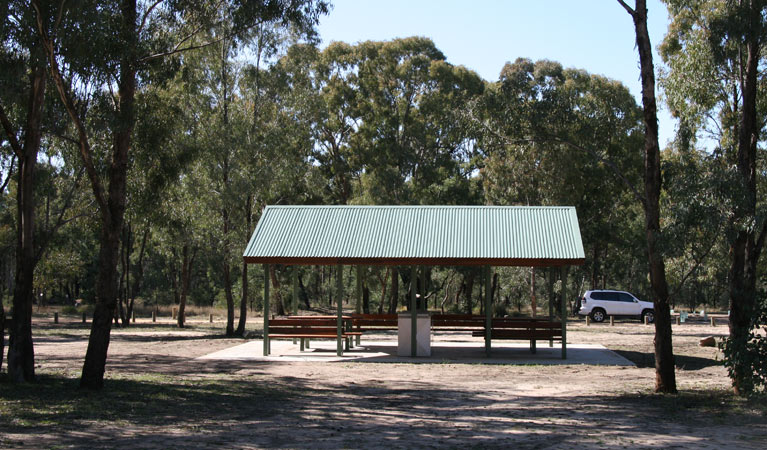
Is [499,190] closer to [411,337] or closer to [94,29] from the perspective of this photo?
[411,337]

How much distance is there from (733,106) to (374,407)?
33.7 ft

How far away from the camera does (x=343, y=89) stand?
42.8 meters

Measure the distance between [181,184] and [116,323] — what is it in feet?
35.3

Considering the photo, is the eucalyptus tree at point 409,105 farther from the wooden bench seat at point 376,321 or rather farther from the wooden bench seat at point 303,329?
the wooden bench seat at point 303,329

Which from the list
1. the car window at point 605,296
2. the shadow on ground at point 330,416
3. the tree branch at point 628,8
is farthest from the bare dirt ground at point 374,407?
the car window at point 605,296

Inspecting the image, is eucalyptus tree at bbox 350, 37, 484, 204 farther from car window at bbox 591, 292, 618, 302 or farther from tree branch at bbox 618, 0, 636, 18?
tree branch at bbox 618, 0, 636, 18

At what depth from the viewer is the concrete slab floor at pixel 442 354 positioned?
17.3m

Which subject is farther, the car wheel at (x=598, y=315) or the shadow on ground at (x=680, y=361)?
the car wheel at (x=598, y=315)

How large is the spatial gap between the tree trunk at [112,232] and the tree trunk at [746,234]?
9251 millimetres

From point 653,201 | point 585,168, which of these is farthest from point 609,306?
point 653,201

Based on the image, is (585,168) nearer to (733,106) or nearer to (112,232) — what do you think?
(733,106)

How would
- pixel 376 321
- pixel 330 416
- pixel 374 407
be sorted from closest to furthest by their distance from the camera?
pixel 330 416 < pixel 374 407 < pixel 376 321

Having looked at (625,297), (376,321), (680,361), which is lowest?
(680,361)

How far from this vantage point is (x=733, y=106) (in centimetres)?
1559
